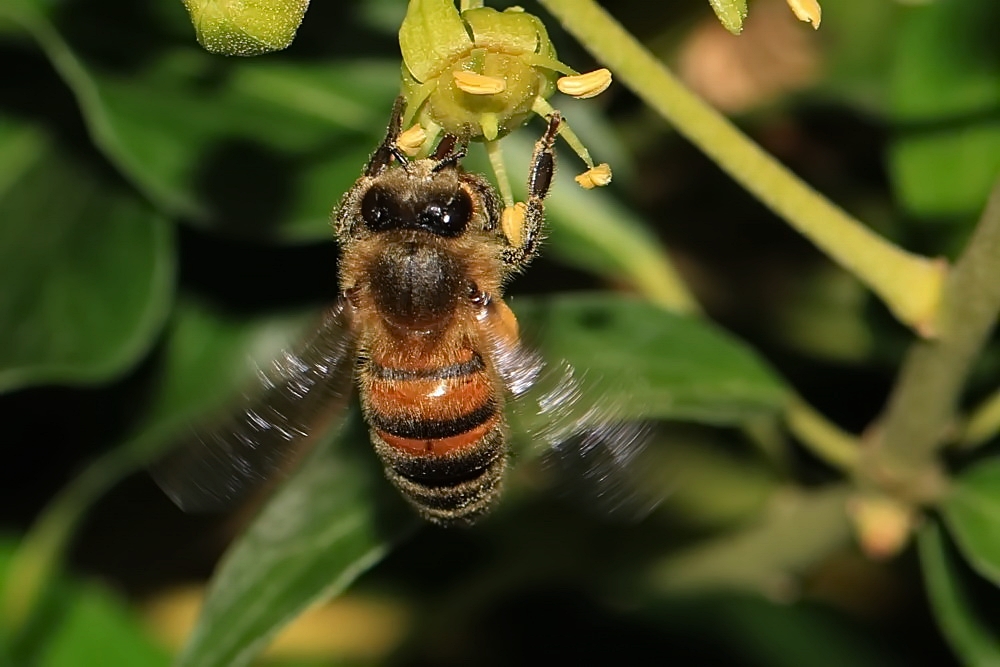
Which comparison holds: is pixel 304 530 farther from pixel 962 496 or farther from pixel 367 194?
A: pixel 962 496

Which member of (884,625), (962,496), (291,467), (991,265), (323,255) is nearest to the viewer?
(991,265)

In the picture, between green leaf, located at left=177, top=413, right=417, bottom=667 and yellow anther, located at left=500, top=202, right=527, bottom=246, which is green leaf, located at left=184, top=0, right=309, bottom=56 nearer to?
yellow anther, located at left=500, top=202, right=527, bottom=246

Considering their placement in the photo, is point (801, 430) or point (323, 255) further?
point (323, 255)

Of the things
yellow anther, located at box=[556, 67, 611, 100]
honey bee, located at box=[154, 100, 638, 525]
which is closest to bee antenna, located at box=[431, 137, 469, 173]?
honey bee, located at box=[154, 100, 638, 525]

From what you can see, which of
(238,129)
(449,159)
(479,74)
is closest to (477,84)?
(479,74)

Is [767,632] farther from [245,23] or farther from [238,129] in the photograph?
[245,23]

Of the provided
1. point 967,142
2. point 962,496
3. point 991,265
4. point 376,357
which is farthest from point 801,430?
point 376,357

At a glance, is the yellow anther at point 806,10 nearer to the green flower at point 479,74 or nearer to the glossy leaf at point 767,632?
the green flower at point 479,74
